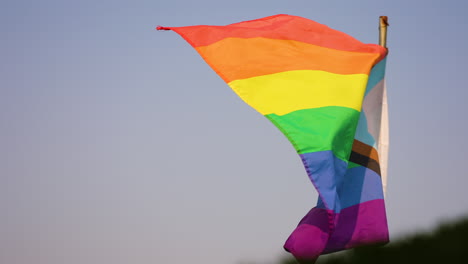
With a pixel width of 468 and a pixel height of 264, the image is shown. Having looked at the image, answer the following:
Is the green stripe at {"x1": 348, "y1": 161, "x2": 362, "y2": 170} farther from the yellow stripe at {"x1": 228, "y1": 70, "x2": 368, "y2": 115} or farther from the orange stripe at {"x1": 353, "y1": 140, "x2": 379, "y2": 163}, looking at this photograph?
the yellow stripe at {"x1": 228, "y1": 70, "x2": 368, "y2": 115}

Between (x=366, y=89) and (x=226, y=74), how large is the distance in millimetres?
2100

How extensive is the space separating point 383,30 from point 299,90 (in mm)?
1953

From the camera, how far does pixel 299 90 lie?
33.1ft

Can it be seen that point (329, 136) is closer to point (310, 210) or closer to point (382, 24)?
point (310, 210)

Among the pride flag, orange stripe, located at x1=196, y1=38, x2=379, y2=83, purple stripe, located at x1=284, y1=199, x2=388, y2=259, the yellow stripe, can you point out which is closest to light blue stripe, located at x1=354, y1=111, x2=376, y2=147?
the pride flag

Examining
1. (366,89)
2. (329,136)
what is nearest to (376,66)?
(366,89)

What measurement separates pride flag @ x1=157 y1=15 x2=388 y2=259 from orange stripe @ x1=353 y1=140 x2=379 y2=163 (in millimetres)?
15

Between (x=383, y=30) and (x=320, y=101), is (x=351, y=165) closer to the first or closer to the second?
(x=320, y=101)

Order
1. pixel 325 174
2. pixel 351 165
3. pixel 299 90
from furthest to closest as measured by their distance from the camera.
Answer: pixel 351 165
pixel 299 90
pixel 325 174

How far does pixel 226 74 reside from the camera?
1038 centimetres

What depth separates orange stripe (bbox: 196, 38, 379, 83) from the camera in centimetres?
1044

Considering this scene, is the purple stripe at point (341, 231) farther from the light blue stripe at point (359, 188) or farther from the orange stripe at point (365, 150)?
the orange stripe at point (365, 150)

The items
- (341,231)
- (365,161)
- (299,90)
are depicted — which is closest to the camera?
(341,231)

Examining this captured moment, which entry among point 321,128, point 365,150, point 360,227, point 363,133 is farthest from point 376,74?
point 360,227
